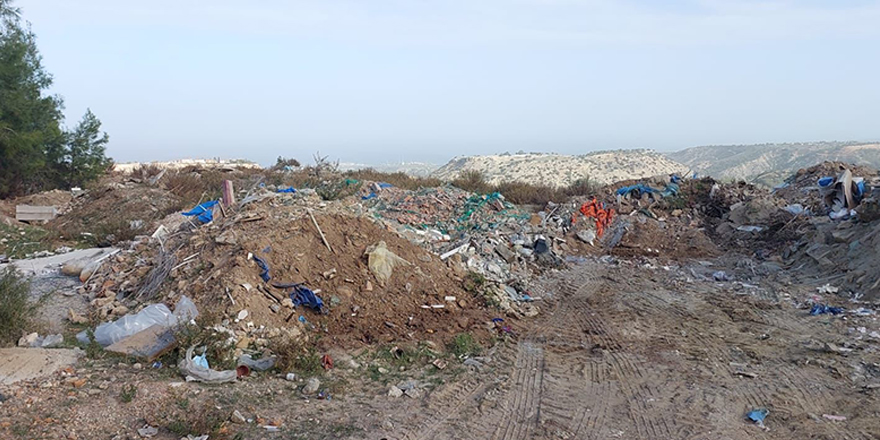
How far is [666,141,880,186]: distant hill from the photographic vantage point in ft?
113

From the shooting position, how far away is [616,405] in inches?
174

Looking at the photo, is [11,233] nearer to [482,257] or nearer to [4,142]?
[4,142]

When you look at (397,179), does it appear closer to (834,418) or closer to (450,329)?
(450,329)

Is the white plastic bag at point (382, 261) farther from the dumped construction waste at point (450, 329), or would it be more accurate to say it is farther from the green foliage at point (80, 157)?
the green foliage at point (80, 157)

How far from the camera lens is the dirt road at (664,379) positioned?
404cm

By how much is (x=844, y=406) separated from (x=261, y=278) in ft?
17.1

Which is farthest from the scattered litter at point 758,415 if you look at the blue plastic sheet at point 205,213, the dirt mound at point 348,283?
the blue plastic sheet at point 205,213

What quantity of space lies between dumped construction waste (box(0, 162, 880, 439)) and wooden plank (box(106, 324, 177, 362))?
0.06 ft

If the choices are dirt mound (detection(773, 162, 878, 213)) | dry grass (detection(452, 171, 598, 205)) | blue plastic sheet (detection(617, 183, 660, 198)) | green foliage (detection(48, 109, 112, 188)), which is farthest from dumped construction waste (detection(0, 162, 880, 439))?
green foliage (detection(48, 109, 112, 188))

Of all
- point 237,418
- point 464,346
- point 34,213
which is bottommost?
point 464,346

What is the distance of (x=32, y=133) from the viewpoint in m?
14.1

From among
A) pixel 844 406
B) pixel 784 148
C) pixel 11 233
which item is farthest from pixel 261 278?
pixel 784 148

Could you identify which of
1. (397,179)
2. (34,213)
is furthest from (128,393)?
(397,179)

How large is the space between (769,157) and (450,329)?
42532 mm
